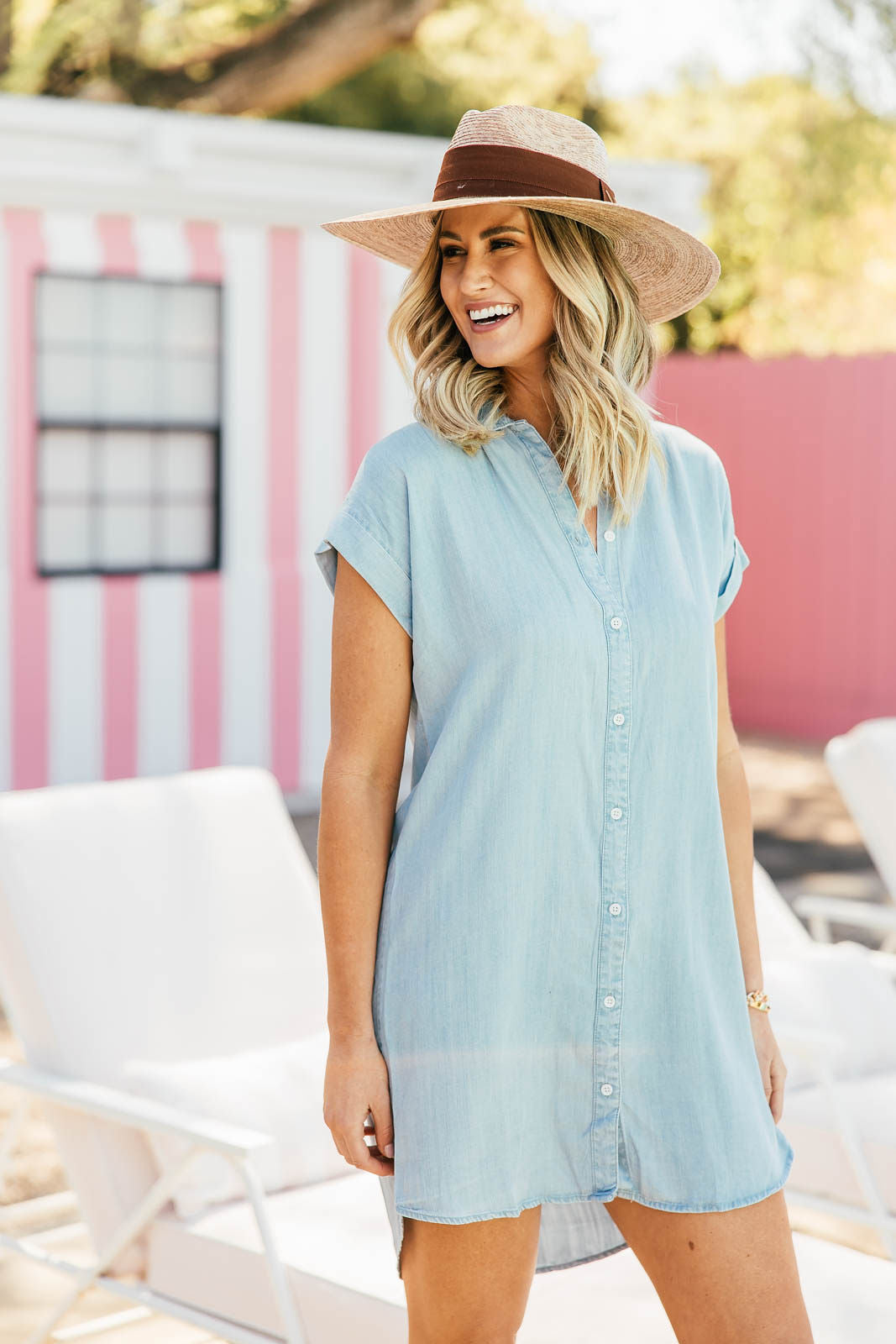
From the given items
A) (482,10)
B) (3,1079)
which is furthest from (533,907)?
(482,10)

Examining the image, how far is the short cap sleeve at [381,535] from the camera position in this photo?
5.92 ft

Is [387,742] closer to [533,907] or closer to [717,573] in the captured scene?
[533,907]

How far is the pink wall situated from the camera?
10.4m

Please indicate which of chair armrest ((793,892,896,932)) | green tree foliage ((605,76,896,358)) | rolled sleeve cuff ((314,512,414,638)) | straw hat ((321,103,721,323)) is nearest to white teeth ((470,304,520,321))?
straw hat ((321,103,721,323))

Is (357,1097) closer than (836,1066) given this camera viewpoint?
Yes

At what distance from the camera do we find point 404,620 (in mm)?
1812

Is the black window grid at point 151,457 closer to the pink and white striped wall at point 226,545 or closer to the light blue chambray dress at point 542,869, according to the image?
the pink and white striped wall at point 226,545

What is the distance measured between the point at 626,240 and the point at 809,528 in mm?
8967

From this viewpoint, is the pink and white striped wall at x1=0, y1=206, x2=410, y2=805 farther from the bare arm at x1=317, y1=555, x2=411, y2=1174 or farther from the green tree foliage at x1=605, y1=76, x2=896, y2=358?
the green tree foliage at x1=605, y1=76, x2=896, y2=358

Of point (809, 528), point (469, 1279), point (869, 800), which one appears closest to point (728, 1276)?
point (469, 1279)

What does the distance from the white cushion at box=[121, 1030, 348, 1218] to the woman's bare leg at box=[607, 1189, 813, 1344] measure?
107cm

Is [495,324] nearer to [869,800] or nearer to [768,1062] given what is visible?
[768,1062]

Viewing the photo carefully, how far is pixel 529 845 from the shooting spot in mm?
1771

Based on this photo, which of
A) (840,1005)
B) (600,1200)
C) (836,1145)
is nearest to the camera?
(600,1200)
